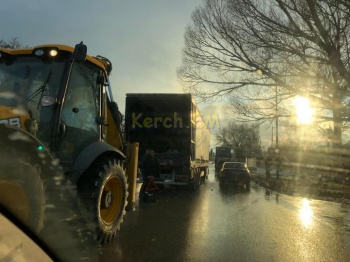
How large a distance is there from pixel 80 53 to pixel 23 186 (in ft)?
7.53

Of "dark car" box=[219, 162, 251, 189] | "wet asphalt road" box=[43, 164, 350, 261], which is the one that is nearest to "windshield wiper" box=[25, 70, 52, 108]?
"wet asphalt road" box=[43, 164, 350, 261]

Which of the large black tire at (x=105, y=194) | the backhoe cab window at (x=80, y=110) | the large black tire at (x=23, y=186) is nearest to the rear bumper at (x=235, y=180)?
the large black tire at (x=105, y=194)

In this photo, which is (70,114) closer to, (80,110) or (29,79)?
(80,110)

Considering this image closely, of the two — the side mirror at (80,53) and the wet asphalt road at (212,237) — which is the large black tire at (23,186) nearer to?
the wet asphalt road at (212,237)

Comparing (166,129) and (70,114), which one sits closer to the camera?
(70,114)

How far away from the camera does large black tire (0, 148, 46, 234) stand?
4184mm

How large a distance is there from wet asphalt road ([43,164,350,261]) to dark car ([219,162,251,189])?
10456 millimetres

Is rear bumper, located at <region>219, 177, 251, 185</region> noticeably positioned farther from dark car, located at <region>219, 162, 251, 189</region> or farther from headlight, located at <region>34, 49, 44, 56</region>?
headlight, located at <region>34, 49, 44, 56</region>

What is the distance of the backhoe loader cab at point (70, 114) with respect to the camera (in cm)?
563

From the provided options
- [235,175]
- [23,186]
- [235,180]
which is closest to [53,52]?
[23,186]

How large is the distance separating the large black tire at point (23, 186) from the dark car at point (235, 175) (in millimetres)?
19033

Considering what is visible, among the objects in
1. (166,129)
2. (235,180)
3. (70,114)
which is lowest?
(235,180)

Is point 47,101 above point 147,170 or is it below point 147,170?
above

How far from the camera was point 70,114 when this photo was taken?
20.4ft
